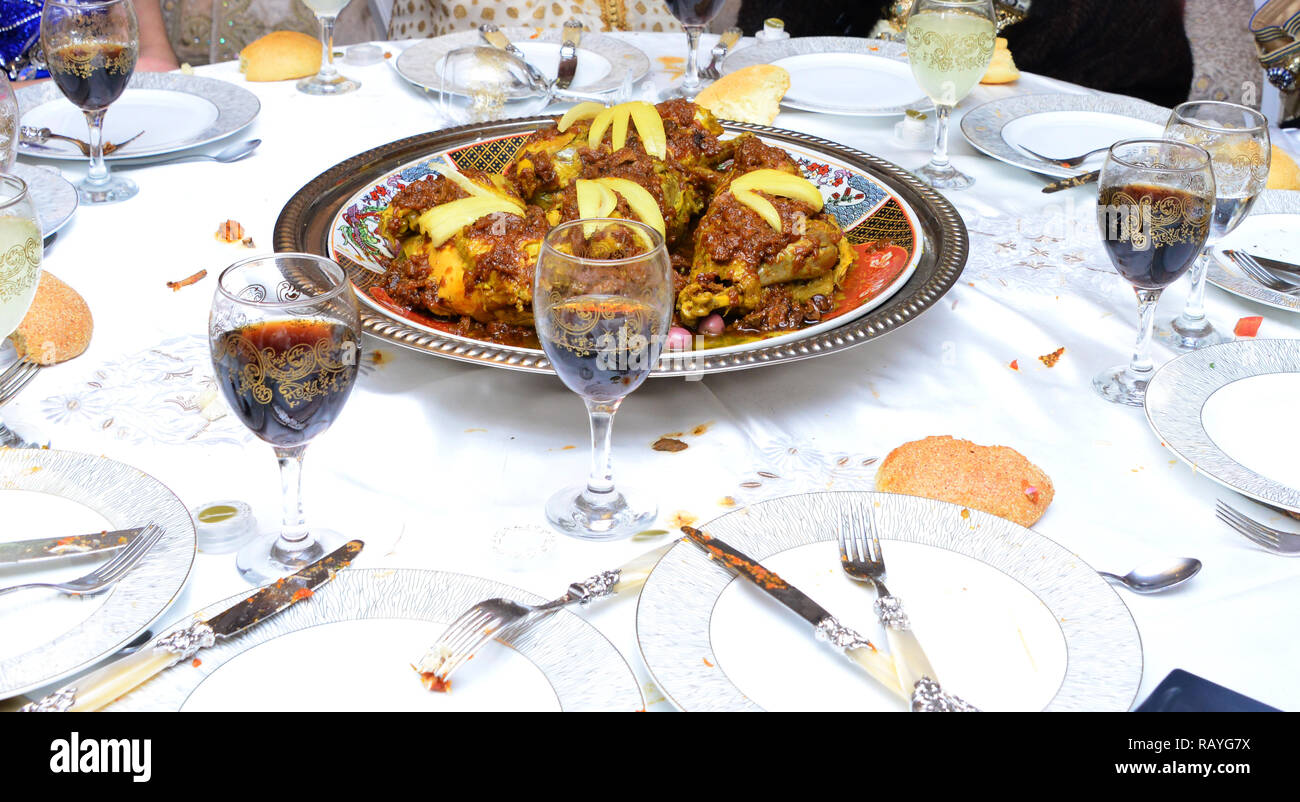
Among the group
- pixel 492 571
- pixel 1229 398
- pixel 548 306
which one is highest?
pixel 548 306

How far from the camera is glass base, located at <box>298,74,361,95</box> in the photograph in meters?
2.37

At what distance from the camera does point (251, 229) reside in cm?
181

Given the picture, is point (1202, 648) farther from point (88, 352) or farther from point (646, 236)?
point (88, 352)

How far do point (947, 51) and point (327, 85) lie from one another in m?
1.29

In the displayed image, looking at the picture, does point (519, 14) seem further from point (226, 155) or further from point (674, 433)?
point (674, 433)

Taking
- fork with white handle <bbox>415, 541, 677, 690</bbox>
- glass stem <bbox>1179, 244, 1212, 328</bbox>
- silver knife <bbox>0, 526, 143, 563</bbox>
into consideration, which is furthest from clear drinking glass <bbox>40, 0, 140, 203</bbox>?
glass stem <bbox>1179, 244, 1212, 328</bbox>

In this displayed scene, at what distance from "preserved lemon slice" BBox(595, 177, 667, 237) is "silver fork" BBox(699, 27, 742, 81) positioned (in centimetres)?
110

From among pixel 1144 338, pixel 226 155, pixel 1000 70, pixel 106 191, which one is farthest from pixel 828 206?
pixel 106 191

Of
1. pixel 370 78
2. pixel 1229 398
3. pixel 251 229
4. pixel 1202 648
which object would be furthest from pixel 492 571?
pixel 370 78

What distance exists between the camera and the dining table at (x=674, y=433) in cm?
107

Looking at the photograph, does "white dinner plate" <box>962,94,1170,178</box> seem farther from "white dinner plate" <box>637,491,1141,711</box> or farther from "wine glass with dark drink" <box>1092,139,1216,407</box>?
"white dinner plate" <box>637,491,1141,711</box>
